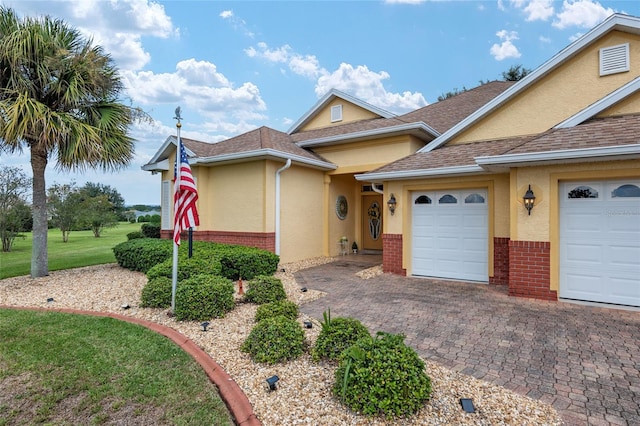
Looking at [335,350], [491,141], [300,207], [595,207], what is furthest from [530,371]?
[300,207]

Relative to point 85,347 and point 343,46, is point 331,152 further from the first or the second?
point 85,347

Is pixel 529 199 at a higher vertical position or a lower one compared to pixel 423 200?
lower

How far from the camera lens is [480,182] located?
8.27 m

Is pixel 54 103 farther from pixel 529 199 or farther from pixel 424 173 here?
pixel 529 199

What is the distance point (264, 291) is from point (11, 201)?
16887mm

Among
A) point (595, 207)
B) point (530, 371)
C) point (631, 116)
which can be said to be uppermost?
point (631, 116)

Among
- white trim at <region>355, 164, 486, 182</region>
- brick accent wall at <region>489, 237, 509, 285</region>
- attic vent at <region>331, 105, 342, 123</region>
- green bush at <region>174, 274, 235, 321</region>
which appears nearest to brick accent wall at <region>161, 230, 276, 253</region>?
white trim at <region>355, 164, 486, 182</region>

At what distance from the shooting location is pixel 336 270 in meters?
10.4

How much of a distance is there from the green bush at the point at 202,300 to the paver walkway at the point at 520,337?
145 centimetres

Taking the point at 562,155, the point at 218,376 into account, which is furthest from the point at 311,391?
the point at 562,155

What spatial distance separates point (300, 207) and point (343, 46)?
29.4 ft

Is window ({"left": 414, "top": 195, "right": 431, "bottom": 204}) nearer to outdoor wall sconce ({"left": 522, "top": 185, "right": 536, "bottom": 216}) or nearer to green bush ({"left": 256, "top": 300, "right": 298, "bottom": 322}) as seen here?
outdoor wall sconce ({"left": 522, "top": 185, "right": 536, "bottom": 216})

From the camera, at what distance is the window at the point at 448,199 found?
8.75 meters

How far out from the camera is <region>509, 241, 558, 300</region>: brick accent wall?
6.72m
